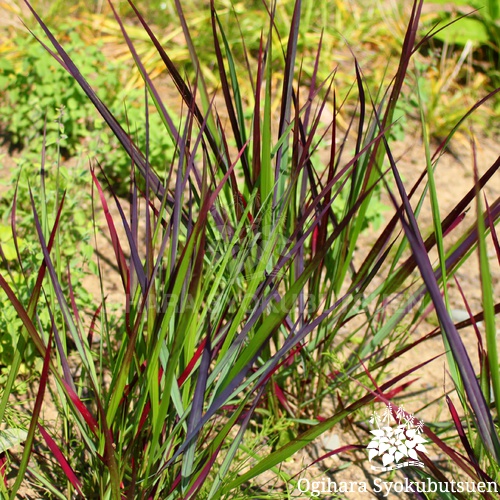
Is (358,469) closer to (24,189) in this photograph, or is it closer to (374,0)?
(24,189)

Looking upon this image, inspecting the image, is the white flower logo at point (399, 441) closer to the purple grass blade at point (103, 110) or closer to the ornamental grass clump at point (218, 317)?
the ornamental grass clump at point (218, 317)

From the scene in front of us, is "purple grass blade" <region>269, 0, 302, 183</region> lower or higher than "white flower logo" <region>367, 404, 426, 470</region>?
higher

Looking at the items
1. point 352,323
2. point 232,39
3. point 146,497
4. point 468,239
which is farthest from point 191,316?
point 232,39

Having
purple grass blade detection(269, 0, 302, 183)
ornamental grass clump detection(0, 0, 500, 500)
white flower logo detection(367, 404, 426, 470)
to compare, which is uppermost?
purple grass blade detection(269, 0, 302, 183)

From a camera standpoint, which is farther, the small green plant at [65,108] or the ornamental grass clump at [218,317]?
the small green plant at [65,108]

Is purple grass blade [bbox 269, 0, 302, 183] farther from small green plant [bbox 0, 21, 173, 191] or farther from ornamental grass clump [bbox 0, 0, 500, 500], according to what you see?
small green plant [bbox 0, 21, 173, 191]


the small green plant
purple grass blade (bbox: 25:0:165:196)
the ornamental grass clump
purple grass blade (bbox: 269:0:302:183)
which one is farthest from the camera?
the small green plant

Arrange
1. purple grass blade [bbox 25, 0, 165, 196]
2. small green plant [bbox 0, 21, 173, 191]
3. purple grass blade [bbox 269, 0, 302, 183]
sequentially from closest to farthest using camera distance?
purple grass blade [bbox 25, 0, 165, 196]
purple grass blade [bbox 269, 0, 302, 183]
small green plant [bbox 0, 21, 173, 191]

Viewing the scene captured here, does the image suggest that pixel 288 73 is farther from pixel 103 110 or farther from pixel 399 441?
pixel 399 441

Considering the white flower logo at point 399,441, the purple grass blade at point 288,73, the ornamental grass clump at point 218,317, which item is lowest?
the white flower logo at point 399,441

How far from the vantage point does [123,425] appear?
1321mm

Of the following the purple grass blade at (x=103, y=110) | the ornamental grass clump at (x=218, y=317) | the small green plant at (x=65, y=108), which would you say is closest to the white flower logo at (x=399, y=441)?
the ornamental grass clump at (x=218, y=317)

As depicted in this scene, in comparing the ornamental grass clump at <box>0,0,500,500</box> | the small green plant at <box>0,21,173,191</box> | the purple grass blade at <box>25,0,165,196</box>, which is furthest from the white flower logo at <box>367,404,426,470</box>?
the small green plant at <box>0,21,173,191</box>

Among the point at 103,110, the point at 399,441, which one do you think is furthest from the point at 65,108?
the point at 399,441
